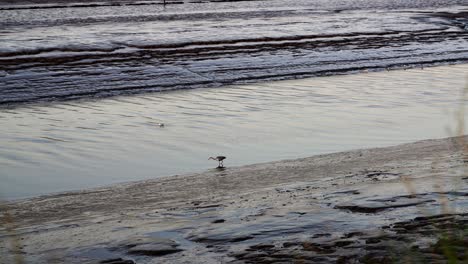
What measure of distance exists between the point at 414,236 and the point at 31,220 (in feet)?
7.95

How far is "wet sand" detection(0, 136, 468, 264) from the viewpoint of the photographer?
452cm

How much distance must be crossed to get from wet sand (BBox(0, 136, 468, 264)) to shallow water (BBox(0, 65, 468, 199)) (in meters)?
0.57

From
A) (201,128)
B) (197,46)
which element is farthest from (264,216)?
(197,46)

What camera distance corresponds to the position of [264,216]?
212 inches

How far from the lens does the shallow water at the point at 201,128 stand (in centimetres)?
740

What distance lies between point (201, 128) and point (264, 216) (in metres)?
3.82

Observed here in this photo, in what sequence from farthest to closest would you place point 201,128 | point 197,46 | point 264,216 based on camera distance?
point 197,46
point 201,128
point 264,216

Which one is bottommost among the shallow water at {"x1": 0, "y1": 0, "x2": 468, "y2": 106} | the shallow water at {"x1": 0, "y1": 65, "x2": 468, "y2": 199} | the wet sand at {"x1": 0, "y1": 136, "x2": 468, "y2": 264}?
the shallow water at {"x1": 0, "y1": 0, "x2": 468, "y2": 106}

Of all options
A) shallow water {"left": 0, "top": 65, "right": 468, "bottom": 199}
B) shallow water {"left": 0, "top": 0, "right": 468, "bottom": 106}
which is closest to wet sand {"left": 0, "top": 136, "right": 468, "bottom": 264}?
shallow water {"left": 0, "top": 65, "right": 468, "bottom": 199}

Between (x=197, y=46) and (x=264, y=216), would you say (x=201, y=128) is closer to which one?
(x=264, y=216)

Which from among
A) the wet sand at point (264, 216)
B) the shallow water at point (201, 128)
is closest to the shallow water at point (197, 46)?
the shallow water at point (201, 128)

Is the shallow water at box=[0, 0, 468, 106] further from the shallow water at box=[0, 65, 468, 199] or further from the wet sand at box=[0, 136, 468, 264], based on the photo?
the wet sand at box=[0, 136, 468, 264]

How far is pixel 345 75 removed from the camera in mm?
14125

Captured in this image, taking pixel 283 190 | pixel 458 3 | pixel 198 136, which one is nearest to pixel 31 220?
pixel 283 190
